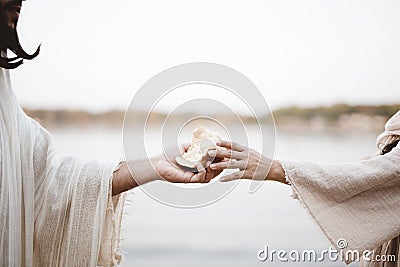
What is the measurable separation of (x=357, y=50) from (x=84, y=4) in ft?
3.66

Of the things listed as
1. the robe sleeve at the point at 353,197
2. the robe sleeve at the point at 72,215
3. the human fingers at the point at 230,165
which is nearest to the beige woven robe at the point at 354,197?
the robe sleeve at the point at 353,197

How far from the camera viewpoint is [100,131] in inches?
96.7

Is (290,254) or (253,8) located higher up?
(253,8)

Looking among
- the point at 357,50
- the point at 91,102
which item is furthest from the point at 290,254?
the point at 91,102

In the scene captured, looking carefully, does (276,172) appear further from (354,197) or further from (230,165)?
(354,197)

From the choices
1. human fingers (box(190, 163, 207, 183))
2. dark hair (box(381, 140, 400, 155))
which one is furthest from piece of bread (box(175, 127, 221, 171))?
dark hair (box(381, 140, 400, 155))

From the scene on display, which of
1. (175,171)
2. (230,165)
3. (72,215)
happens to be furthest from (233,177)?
(72,215)

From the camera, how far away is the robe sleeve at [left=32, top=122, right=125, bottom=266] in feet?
4.84

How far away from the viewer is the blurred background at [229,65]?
2.32 m

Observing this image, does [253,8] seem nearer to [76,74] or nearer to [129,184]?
[76,74]

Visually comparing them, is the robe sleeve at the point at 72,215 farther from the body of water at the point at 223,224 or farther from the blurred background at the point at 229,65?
the body of water at the point at 223,224

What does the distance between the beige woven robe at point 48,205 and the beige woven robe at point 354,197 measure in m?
0.49

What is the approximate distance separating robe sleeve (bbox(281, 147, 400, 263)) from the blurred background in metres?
0.84

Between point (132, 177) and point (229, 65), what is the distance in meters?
0.94
